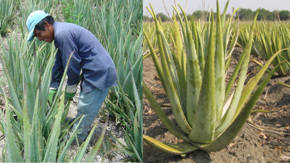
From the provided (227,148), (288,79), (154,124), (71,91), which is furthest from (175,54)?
(288,79)

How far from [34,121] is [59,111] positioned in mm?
66

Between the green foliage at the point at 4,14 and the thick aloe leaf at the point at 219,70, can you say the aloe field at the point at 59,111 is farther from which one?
the green foliage at the point at 4,14

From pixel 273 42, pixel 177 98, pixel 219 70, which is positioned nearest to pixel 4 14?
pixel 273 42

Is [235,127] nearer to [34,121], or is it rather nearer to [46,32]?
[34,121]

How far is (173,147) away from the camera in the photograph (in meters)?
0.66

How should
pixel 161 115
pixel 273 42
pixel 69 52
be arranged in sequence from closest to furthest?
pixel 161 115 < pixel 69 52 < pixel 273 42

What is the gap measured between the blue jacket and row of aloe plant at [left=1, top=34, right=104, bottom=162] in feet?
0.37

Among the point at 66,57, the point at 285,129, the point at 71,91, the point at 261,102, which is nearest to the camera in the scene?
the point at 285,129

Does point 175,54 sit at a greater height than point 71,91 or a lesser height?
greater

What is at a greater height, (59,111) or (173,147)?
(59,111)

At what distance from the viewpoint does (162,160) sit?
2.17 ft

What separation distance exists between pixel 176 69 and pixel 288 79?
1092 mm

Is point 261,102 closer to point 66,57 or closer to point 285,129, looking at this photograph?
point 285,129

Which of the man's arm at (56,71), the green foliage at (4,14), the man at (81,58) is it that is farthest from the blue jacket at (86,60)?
the green foliage at (4,14)
